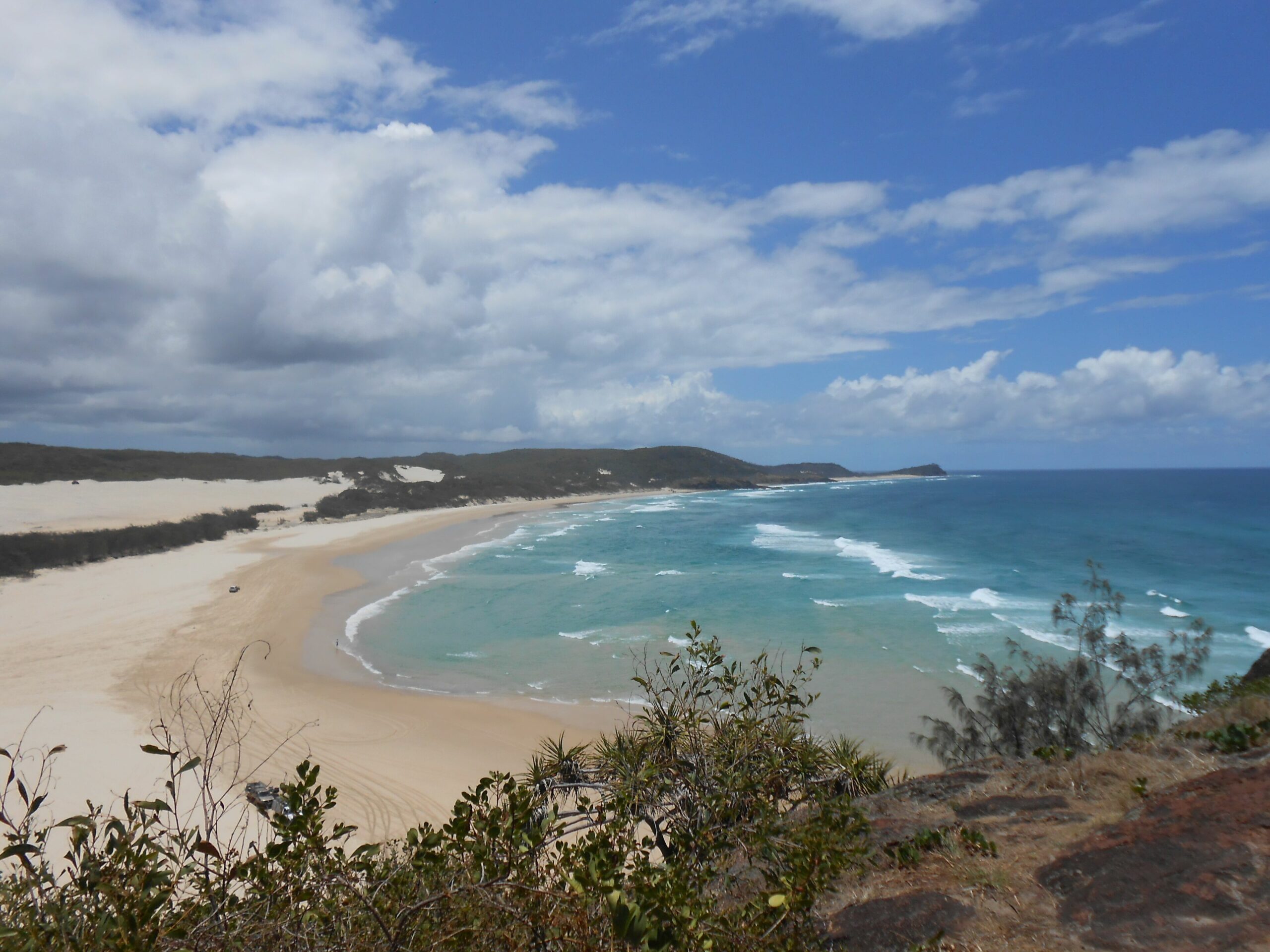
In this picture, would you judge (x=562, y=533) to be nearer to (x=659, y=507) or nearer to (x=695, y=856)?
(x=659, y=507)

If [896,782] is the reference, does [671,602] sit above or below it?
below

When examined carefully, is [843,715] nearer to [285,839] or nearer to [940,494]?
[285,839]

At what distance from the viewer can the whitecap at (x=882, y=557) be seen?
35219 mm

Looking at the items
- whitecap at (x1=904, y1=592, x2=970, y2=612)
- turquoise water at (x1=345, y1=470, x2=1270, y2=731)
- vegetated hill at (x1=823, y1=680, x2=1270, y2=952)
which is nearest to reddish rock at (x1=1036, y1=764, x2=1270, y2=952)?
vegetated hill at (x1=823, y1=680, x2=1270, y2=952)

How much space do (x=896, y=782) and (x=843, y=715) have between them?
30.5 feet

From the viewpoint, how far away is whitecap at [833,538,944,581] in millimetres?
35219

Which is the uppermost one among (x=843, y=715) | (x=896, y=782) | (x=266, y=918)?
(x=266, y=918)

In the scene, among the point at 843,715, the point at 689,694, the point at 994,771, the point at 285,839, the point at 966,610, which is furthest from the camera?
the point at 966,610

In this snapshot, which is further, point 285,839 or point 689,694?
point 689,694

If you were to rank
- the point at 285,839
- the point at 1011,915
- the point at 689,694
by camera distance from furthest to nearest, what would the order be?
1. the point at 689,694
2. the point at 1011,915
3. the point at 285,839

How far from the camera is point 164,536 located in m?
39.1

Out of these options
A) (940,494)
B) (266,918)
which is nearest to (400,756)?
(266,918)

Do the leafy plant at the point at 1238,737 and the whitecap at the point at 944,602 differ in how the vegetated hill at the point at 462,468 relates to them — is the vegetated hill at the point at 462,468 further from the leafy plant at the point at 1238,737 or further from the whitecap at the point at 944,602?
the leafy plant at the point at 1238,737

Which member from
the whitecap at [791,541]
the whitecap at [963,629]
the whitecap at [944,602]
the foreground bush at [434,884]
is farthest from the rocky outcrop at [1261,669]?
the whitecap at [791,541]
